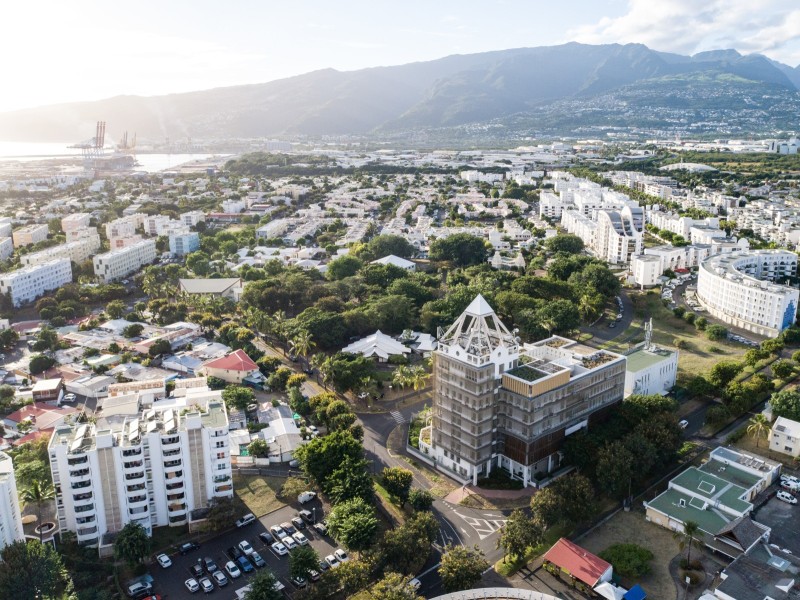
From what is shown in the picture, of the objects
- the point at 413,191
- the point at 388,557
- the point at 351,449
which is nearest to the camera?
the point at 388,557

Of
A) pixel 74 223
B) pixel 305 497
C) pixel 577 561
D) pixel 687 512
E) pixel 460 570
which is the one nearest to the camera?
pixel 460 570

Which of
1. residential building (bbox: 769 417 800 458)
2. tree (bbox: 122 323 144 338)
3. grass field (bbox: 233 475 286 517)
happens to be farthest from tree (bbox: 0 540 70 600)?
residential building (bbox: 769 417 800 458)

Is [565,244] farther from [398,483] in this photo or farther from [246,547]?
[246,547]

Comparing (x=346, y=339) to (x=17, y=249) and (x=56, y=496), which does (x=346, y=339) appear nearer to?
(x=56, y=496)

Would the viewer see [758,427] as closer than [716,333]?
Yes

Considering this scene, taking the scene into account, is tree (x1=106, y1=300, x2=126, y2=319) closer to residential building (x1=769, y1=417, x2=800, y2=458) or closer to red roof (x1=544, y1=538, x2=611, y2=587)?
red roof (x1=544, y1=538, x2=611, y2=587)

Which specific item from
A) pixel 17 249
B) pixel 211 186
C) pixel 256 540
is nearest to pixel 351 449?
pixel 256 540

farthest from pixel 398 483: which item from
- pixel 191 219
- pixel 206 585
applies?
pixel 191 219
